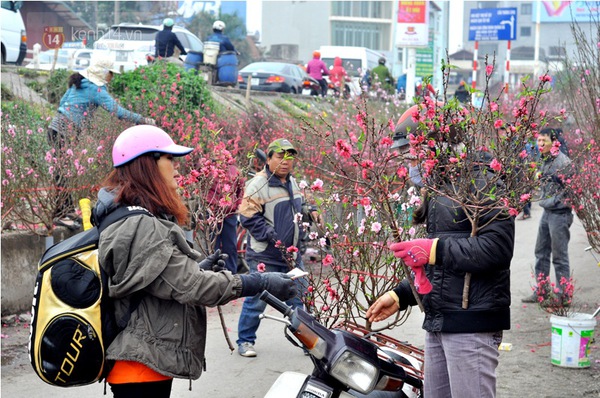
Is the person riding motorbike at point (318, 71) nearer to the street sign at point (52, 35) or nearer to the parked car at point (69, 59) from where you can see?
the parked car at point (69, 59)

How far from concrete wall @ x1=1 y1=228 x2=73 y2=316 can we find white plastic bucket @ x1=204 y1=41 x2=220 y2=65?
12.6 metres

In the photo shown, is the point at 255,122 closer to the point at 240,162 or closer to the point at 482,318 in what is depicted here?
the point at 240,162

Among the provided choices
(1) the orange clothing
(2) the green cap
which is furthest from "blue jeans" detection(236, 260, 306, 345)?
(1) the orange clothing

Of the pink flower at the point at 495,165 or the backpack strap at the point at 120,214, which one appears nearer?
the backpack strap at the point at 120,214

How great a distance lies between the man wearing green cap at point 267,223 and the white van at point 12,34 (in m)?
13.7

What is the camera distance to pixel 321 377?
354cm

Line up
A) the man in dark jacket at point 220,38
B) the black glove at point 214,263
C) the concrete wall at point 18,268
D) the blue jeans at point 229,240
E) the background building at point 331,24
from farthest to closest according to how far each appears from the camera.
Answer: the background building at point 331,24 → the man in dark jacket at point 220,38 → the blue jeans at point 229,240 → the concrete wall at point 18,268 → the black glove at point 214,263

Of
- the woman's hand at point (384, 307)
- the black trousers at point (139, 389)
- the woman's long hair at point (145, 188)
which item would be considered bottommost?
the black trousers at point (139, 389)

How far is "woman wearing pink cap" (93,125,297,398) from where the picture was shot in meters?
3.43

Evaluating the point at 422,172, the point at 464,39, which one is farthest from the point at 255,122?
the point at 464,39

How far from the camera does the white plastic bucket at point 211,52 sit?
20.8m

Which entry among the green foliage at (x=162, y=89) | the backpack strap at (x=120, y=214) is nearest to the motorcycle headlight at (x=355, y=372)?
the backpack strap at (x=120, y=214)

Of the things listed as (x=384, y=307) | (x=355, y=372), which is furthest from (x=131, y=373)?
(x=384, y=307)

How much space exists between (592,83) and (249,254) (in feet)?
11.1
